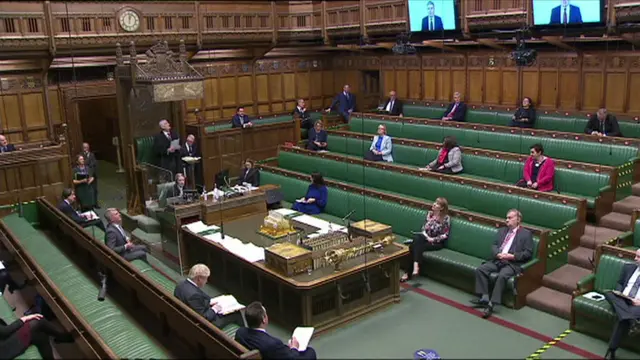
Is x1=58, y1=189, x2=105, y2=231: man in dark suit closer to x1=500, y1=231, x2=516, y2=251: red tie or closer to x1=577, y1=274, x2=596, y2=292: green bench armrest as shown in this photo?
x1=500, y1=231, x2=516, y2=251: red tie

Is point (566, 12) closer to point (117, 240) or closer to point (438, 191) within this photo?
point (438, 191)

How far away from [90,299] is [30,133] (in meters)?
7.44

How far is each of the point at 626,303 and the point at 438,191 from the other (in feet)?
10.3

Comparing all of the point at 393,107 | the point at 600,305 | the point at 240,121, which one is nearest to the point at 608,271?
the point at 600,305

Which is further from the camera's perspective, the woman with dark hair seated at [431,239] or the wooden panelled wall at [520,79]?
the wooden panelled wall at [520,79]

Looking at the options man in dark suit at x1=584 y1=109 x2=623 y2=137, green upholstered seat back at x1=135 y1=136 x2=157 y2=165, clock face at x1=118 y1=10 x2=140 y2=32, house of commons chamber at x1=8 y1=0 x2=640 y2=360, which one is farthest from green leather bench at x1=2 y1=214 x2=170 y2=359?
man in dark suit at x1=584 y1=109 x2=623 y2=137

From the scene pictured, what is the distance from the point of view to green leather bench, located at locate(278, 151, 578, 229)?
21.5ft

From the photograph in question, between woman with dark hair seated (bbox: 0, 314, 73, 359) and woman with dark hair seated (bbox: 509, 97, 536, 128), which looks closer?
woman with dark hair seated (bbox: 0, 314, 73, 359)

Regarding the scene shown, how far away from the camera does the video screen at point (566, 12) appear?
867 centimetres

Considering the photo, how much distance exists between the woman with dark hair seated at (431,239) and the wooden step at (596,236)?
57.8 inches

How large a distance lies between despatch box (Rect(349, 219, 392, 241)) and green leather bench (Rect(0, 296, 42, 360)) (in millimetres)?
3032

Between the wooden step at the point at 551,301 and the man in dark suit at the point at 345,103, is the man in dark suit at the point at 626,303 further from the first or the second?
the man in dark suit at the point at 345,103

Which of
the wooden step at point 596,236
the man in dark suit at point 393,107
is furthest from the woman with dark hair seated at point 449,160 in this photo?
the man in dark suit at point 393,107

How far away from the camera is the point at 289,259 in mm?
5297
